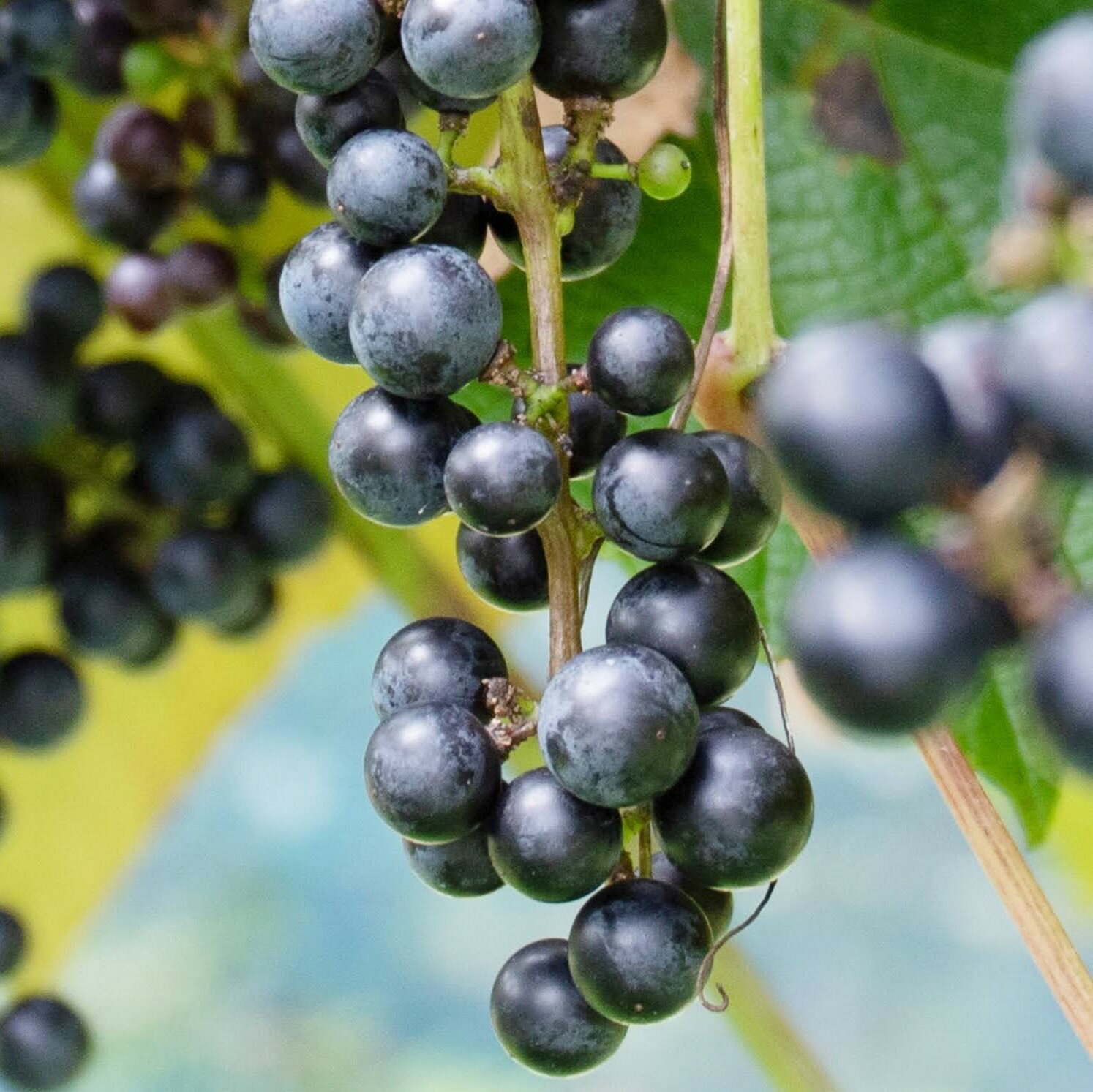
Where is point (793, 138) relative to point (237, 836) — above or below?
above

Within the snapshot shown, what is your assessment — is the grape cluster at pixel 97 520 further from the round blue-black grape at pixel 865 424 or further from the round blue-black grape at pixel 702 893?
the round blue-black grape at pixel 865 424

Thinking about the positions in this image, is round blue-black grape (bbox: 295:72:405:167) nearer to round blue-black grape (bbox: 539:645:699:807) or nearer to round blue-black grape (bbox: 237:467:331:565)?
round blue-black grape (bbox: 539:645:699:807)

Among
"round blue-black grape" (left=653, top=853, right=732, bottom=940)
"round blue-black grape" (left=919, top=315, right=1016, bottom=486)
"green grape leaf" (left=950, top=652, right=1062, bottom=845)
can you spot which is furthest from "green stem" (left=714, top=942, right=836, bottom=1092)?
"round blue-black grape" (left=919, top=315, right=1016, bottom=486)

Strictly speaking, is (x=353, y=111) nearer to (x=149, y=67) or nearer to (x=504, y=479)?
(x=504, y=479)

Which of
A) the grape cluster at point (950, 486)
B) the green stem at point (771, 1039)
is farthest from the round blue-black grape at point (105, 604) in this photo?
the grape cluster at point (950, 486)

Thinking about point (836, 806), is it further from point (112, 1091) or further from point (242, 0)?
point (242, 0)

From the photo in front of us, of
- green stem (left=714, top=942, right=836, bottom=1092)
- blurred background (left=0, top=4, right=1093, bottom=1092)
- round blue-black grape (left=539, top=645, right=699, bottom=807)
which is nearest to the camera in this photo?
round blue-black grape (left=539, top=645, right=699, bottom=807)

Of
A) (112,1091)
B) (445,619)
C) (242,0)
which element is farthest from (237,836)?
(445,619)
